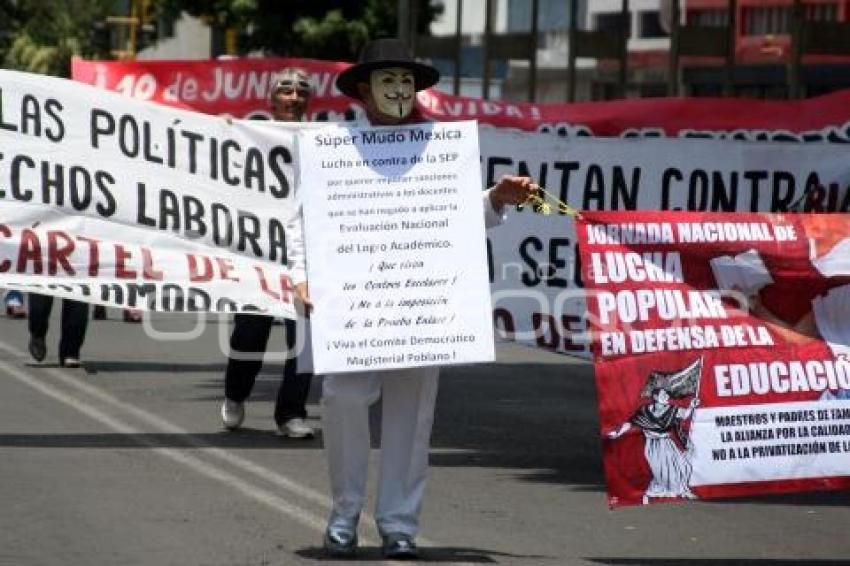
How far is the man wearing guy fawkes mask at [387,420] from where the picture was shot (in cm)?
895

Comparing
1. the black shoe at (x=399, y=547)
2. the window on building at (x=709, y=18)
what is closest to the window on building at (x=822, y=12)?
the window on building at (x=709, y=18)

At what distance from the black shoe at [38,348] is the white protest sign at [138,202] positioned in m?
5.09

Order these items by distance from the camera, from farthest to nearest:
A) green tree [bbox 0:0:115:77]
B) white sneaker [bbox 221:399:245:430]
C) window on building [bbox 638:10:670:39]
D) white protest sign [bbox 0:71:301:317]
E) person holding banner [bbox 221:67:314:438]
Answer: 1. green tree [bbox 0:0:115:77]
2. window on building [bbox 638:10:670:39]
3. white sneaker [bbox 221:399:245:430]
4. person holding banner [bbox 221:67:314:438]
5. white protest sign [bbox 0:71:301:317]

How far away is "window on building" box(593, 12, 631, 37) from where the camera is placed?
26.6 meters

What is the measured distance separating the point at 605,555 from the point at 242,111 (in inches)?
340

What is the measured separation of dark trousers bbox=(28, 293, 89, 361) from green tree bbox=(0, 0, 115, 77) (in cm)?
4330

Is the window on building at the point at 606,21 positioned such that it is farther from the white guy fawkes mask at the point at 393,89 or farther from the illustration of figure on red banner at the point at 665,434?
the illustration of figure on red banner at the point at 665,434

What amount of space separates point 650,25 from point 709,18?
4.60ft

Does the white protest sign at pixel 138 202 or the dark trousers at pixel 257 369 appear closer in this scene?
the white protest sign at pixel 138 202

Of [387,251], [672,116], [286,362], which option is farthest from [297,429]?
[387,251]

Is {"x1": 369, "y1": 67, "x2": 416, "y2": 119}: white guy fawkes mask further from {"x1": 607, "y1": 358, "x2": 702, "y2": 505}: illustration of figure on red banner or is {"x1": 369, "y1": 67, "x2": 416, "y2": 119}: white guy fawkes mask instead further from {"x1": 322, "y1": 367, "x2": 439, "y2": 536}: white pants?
{"x1": 607, "y1": 358, "x2": 702, "y2": 505}: illustration of figure on red banner

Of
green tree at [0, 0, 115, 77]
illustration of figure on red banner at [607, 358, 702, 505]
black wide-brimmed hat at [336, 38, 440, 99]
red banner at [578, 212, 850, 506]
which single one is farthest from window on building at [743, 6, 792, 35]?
green tree at [0, 0, 115, 77]

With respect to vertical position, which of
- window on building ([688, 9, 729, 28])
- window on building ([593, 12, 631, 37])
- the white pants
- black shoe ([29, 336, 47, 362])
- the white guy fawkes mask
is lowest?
black shoe ([29, 336, 47, 362])

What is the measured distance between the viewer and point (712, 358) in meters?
9.08
